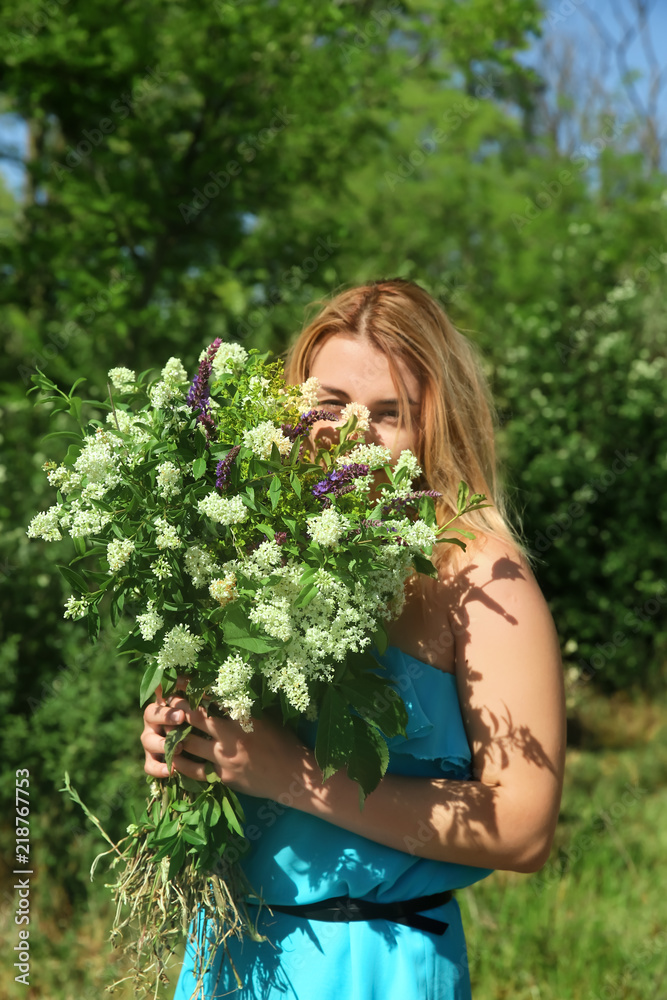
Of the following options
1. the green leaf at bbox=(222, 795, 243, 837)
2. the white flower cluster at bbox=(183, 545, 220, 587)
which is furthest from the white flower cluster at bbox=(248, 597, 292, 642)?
the green leaf at bbox=(222, 795, 243, 837)

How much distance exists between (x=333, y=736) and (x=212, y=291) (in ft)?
15.1

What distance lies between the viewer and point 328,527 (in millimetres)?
1260

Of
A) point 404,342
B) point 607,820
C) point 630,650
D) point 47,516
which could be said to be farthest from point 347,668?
point 630,650

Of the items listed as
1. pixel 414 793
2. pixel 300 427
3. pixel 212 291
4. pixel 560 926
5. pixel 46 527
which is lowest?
pixel 560 926

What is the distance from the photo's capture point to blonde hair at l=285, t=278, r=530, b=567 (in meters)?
1.82

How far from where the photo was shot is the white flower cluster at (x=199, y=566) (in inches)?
52.6

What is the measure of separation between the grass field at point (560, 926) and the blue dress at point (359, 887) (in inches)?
64.5

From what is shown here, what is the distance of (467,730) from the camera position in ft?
5.37

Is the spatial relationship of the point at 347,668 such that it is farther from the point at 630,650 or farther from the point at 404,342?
the point at 630,650

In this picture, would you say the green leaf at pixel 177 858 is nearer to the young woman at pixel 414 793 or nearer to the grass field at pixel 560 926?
the young woman at pixel 414 793

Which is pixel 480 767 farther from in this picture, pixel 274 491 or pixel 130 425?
pixel 130 425

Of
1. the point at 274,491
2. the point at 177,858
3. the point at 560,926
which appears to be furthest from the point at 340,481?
the point at 560,926

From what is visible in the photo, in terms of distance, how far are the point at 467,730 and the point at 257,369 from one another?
807 mm

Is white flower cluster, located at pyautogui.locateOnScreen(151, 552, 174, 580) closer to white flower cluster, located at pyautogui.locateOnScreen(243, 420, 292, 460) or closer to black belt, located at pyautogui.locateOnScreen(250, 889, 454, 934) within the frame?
white flower cluster, located at pyautogui.locateOnScreen(243, 420, 292, 460)
